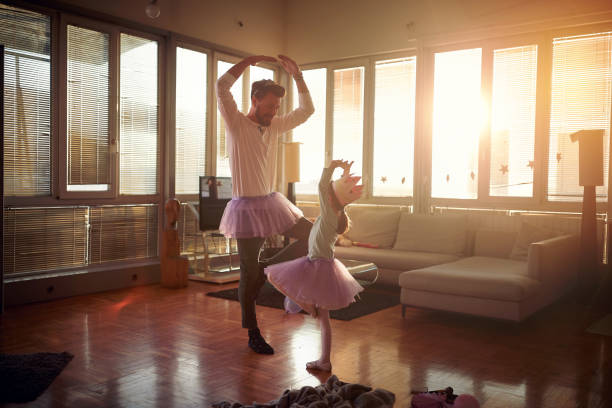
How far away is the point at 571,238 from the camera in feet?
15.4

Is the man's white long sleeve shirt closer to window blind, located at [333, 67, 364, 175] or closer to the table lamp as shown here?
the table lamp

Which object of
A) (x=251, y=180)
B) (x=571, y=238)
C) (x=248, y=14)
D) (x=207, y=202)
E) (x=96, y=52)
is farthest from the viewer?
(x=248, y=14)

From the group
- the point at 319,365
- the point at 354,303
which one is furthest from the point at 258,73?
the point at 319,365

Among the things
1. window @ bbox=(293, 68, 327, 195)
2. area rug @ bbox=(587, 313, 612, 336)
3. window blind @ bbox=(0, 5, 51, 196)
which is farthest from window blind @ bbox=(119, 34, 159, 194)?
area rug @ bbox=(587, 313, 612, 336)

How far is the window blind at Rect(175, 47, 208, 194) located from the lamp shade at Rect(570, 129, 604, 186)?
394cm

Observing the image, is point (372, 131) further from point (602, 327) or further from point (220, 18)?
point (602, 327)

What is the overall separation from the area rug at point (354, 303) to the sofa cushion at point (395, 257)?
30cm

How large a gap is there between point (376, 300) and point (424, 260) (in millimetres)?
594

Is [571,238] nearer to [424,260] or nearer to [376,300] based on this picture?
[424,260]

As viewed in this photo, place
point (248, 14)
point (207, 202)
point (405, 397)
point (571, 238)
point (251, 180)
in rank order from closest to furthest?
1. point (405, 397)
2. point (251, 180)
3. point (571, 238)
4. point (207, 202)
5. point (248, 14)

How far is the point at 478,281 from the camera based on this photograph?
12.8 feet

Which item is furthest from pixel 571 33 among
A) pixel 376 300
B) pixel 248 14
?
pixel 248 14

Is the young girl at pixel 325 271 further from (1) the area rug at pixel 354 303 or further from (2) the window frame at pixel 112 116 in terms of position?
(2) the window frame at pixel 112 116

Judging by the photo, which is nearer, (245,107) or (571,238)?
(571,238)
